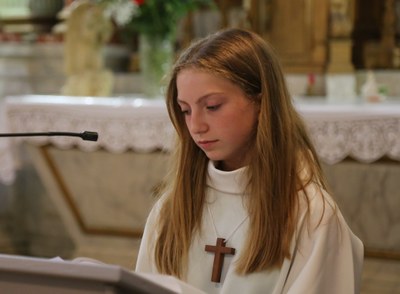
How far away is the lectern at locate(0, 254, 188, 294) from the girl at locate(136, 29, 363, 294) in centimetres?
70

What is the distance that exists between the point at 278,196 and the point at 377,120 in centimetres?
309

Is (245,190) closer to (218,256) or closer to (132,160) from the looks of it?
(218,256)

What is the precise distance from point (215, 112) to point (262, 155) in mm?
161

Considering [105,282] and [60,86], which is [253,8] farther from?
[105,282]

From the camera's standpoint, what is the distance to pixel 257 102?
7.95ft

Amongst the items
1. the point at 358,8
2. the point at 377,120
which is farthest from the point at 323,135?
the point at 358,8

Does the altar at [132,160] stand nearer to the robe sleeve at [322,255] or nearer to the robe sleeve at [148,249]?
the robe sleeve at [148,249]

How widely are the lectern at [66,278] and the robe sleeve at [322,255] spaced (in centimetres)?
65

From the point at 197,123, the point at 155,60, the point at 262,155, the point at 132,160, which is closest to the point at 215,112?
the point at 197,123

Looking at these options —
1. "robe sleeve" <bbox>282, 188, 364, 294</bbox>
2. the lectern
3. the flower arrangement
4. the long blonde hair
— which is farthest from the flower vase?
the lectern

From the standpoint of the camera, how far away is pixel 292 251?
7.61 ft

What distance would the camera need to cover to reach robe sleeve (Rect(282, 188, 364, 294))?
7.34 feet

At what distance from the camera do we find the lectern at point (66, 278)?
1.51 m

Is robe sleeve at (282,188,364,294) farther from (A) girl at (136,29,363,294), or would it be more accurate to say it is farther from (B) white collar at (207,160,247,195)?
(B) white collar at (207,160,247,195)
